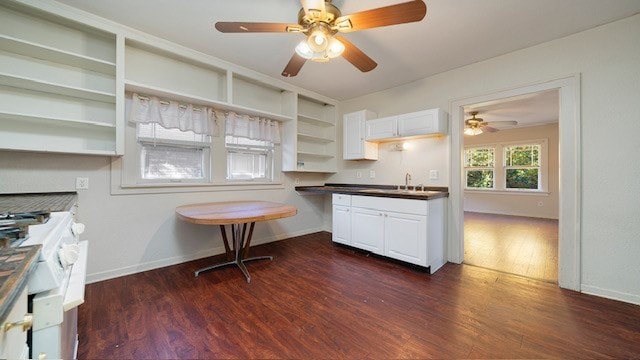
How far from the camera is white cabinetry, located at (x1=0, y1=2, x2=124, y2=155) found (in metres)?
1.94

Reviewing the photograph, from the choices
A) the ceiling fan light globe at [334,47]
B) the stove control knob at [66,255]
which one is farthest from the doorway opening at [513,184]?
the stove control knob at [66,255]

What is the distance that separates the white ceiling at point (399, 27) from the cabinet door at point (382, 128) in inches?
26.5

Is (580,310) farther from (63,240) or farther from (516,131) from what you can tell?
(516,131)

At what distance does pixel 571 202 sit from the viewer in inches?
90.4

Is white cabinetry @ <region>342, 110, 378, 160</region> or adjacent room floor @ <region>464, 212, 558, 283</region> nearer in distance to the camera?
adjacent room floor @ <region>464, 212, 558, 283</region>

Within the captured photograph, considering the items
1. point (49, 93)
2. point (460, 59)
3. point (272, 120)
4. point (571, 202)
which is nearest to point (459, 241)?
point (571, 202)

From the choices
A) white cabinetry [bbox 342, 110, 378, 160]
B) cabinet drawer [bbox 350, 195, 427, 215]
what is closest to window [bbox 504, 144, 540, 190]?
white cabinetry [bbox 342, 110, 378, 160]

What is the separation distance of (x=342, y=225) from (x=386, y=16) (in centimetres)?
257

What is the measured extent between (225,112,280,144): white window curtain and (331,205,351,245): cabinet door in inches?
57.0

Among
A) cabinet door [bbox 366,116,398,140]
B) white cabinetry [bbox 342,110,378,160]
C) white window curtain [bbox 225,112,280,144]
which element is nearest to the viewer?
white window curtain [bbox 225,112,280,144]

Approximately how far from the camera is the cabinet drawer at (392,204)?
104 inches

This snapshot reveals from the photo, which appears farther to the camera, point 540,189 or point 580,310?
point 540,189

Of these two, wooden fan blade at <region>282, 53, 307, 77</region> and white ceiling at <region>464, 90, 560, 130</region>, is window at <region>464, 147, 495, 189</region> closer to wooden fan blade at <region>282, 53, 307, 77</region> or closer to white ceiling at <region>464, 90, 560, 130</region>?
white ceiling at <region>464, 90, 560, 130</region>

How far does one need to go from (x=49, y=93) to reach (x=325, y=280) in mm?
3107
